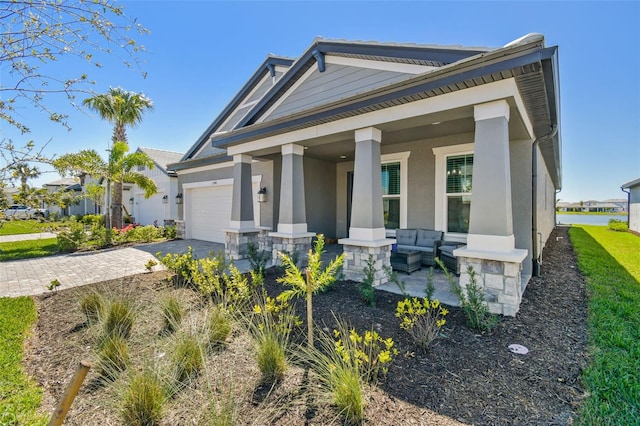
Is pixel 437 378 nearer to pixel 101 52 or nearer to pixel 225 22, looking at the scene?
pixel 101 52

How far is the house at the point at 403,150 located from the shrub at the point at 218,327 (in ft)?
9.17

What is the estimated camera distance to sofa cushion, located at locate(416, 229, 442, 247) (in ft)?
24.1

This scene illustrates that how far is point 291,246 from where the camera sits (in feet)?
23.9

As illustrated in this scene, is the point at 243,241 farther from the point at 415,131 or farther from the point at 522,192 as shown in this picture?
the point at 522,192

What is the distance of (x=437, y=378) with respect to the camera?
2.77 meters

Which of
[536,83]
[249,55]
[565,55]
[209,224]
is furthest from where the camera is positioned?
[209,224]

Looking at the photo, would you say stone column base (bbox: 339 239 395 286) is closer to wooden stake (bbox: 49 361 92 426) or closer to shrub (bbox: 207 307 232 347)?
shrub (bbox: 207 307 232 347)

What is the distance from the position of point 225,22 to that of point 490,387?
30.1 feet

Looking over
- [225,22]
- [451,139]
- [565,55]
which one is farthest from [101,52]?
[565,55]

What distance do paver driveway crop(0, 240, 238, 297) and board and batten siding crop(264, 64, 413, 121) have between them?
4508mm

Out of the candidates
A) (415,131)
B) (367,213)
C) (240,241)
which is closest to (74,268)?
(240,241)

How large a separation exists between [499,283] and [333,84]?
554 cm

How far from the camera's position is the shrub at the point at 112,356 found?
2.91 metres

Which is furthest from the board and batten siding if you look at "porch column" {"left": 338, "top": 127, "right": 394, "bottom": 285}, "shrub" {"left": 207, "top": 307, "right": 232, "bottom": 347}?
"shrub" {"left": 207, "top": 307, "right": 232, "bottom": 347}
